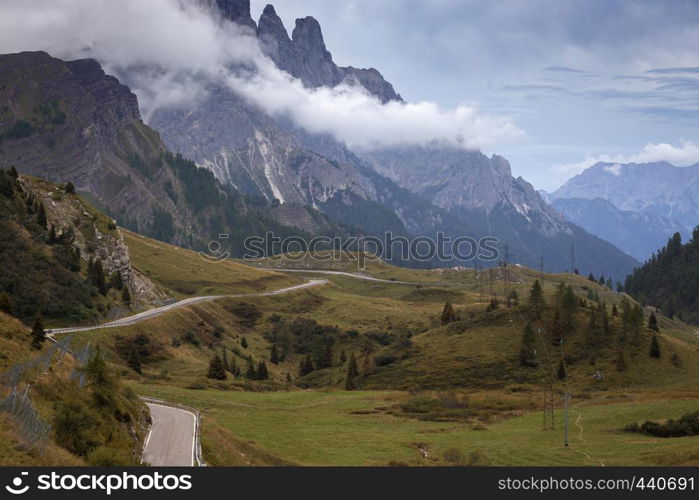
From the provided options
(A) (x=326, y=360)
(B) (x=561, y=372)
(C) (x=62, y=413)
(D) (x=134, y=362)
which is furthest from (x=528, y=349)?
(C) (x=62, y=413)

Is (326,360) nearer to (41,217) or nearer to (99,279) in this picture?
(99,279)

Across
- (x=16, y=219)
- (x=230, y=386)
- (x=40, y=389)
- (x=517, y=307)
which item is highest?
(x=16, y=219)

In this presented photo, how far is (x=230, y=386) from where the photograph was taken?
96562mm

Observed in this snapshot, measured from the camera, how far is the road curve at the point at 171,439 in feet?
136

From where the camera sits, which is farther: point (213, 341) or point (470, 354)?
point (213, 341)

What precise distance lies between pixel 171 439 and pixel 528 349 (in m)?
72.1

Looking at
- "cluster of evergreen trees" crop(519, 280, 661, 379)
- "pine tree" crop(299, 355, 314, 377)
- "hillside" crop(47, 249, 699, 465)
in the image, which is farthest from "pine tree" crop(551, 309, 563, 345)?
"pine tree" crop(299, 355, 314, 377)

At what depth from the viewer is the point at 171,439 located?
158 ft

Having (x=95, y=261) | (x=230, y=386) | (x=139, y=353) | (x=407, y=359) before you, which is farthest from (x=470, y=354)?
(x=95, y=261)
